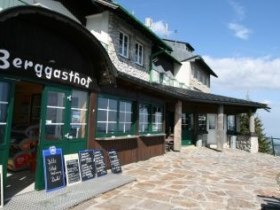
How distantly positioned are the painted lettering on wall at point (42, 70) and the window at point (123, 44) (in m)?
5.56

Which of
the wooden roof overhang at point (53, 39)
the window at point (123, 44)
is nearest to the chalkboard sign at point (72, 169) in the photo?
the wooden roof overhang at point (53, 39)

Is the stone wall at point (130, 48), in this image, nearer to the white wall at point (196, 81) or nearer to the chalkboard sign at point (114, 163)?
the chalkboard sign at point (114, 163)

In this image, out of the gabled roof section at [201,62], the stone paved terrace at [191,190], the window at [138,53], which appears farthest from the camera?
the gabled roof section at [201,62]

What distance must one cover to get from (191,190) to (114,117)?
4057mm

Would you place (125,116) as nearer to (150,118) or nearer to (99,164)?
(150,118)

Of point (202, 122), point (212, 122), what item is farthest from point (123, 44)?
point (212, 122)

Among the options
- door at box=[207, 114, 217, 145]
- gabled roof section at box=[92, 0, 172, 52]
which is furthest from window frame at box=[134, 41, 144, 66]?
door at box=[207, 114, 217, 145]

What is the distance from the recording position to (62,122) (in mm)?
7891

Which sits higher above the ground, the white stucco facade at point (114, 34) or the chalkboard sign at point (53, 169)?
the white stucco facade at point (114, 34)

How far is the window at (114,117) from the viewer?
990 cm

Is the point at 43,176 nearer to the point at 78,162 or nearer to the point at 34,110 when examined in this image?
the point at 78,162

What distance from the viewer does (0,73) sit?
5.91 metres

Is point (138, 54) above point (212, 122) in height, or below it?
above

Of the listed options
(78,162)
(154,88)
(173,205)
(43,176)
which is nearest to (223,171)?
(154,88)
